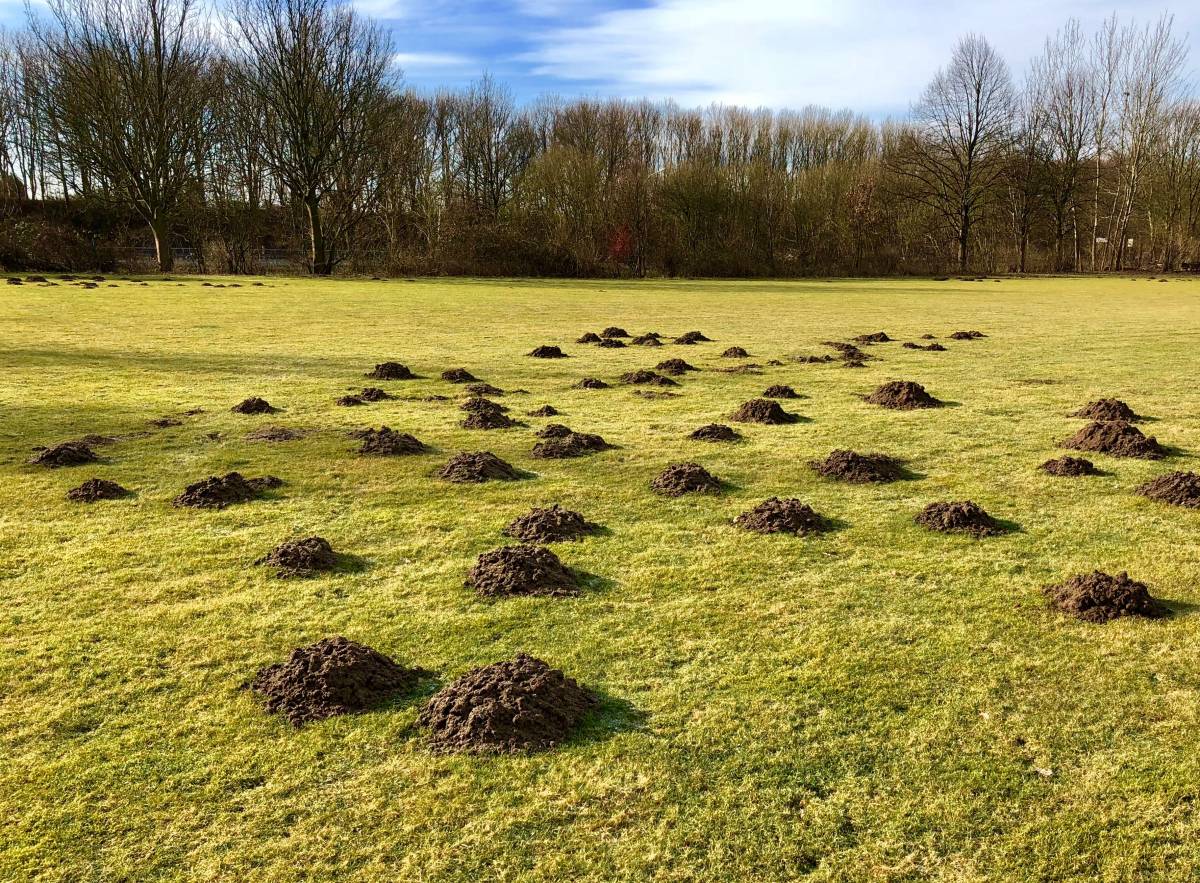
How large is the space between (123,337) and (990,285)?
4410 cm

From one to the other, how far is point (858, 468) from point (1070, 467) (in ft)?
6.44

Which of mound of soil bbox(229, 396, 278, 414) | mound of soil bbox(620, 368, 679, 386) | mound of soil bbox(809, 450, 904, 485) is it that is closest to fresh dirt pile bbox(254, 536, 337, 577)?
mound of soil bbox(809, 450, 904, 485)

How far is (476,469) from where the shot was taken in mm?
7809

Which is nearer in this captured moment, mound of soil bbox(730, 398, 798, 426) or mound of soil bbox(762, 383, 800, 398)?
mound of soil bbox(730, 398, 798, 426)

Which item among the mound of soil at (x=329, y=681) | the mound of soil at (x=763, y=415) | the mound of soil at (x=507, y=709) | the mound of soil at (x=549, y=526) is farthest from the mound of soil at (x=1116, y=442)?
the mound of soil at (x=329, y=681)

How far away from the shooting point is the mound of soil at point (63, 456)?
320 inches

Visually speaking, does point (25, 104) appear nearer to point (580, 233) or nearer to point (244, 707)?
point (580, 233)

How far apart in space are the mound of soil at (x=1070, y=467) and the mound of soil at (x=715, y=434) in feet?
9.93

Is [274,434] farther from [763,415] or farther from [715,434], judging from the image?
[763,415]

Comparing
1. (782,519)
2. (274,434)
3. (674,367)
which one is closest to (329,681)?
(782,519)

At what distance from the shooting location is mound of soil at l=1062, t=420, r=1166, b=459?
8.70 m

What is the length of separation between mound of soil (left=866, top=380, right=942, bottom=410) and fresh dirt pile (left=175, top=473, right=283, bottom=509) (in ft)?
25.9

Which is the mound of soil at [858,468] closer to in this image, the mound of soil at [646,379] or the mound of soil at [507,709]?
the mound of soil at [507,709]

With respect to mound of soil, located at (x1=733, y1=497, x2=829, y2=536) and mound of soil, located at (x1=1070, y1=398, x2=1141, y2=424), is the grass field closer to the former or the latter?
mound of soil, located at (x1=733, y1=497, x2=829, y2=536)
